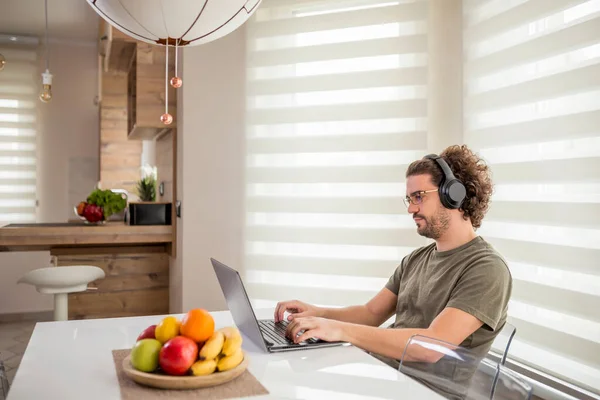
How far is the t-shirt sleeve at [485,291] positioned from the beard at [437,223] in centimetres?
21

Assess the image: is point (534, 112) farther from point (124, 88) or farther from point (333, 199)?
point (124, 88)

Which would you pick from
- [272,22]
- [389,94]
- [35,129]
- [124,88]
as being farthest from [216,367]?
[35,129]

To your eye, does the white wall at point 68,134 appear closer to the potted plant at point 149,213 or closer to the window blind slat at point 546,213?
the potted plant at point 149,213

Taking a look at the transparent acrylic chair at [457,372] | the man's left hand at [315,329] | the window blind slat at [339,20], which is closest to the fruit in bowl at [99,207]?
the window blind slat at [339,20]

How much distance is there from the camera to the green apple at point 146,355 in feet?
4.55

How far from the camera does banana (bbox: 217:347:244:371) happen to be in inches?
55.4

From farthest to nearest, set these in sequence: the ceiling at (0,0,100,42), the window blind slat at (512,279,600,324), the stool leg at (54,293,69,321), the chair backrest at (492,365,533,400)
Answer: the ceiling at (0,0,100,42), the stool leg at (54,293,69,321), the window blind slat at (512,279,600,324), the chair backrest at (492,365,533,400)

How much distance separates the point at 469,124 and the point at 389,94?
0.53m

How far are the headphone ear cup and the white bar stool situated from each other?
7.51 ft

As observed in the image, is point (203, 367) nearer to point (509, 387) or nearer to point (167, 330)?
point (167, 330)

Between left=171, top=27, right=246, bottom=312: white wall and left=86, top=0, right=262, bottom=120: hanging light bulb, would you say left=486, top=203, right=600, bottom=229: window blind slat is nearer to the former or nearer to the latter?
left=86, top=0, right=262, bottom=120: hanging light bulb

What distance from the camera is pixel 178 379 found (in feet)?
4.38

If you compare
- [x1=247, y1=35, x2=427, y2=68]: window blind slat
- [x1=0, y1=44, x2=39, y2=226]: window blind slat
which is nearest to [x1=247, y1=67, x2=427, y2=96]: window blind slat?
[x1=247, y1=35, x2=427, y2=68]: window blind slat

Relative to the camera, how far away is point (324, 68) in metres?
3.51
